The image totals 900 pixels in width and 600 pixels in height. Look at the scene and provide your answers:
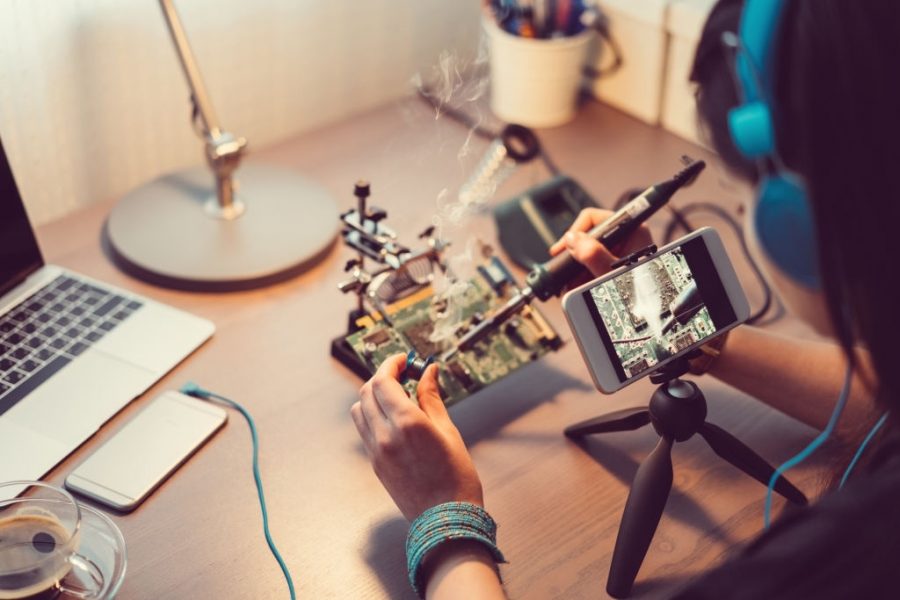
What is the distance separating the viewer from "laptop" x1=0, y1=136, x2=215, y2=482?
1.00 metres

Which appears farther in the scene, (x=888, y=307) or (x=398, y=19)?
(x=398, y=19)

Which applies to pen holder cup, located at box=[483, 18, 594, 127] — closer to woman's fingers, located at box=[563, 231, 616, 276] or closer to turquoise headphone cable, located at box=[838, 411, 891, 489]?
woman's fingers, located at box=[563, 231, 616, 276]

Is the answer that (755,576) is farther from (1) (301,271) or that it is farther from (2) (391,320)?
(1) (301,271)

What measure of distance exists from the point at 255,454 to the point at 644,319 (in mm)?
433

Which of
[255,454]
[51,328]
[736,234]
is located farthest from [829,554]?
[51,328]

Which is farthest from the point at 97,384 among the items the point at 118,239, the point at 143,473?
the point at 118,239

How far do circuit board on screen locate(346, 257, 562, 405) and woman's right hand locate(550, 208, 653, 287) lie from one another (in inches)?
3.7

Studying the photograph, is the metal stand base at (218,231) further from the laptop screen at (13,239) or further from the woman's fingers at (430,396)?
the woman's fingers at (430,396)

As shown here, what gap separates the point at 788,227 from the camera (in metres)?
0.72

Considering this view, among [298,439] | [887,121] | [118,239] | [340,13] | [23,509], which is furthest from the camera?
[340,13]

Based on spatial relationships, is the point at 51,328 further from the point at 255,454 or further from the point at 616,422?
the point at 616,422

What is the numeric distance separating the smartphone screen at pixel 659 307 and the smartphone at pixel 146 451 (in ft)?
1.44

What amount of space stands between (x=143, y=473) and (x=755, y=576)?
1.98 ft

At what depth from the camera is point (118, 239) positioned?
1256 mm
